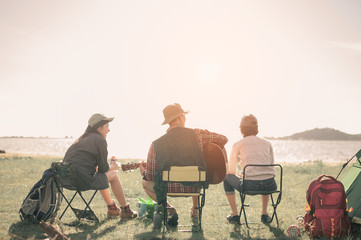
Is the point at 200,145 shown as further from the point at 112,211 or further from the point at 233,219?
the point at 112,211

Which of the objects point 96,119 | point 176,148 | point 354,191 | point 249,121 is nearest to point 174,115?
point 176,148

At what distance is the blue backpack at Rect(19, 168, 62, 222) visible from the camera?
17.0ft

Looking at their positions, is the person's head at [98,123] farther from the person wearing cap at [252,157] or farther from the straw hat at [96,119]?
the person wearing cap at [252,157]

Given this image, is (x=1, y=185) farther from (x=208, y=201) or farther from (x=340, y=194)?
(x=340, y=194)

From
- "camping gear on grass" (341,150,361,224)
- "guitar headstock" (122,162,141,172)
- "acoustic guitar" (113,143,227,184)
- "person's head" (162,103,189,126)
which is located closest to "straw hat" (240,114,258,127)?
"acoustic guitar" (113,143,227,184)

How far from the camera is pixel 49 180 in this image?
5.24 metres

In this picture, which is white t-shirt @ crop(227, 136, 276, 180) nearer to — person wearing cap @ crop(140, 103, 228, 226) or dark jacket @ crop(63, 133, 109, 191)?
person wearing cap @ crop(140, 103, 228, 226)

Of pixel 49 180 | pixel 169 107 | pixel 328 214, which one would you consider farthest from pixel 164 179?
pixel 328 214

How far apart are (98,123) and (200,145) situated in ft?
5.64

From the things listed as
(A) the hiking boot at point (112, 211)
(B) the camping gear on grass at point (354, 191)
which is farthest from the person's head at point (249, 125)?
(A) the hiking boot at point (112, 211)

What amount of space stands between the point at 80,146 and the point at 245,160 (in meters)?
2.49

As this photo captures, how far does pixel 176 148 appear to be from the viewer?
4879 millimetres

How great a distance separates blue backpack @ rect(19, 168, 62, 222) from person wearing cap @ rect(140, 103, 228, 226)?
146cm

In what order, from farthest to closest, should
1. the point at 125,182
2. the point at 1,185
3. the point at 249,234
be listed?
the point at 125,182, the point at 1,185, the point at 249,234
